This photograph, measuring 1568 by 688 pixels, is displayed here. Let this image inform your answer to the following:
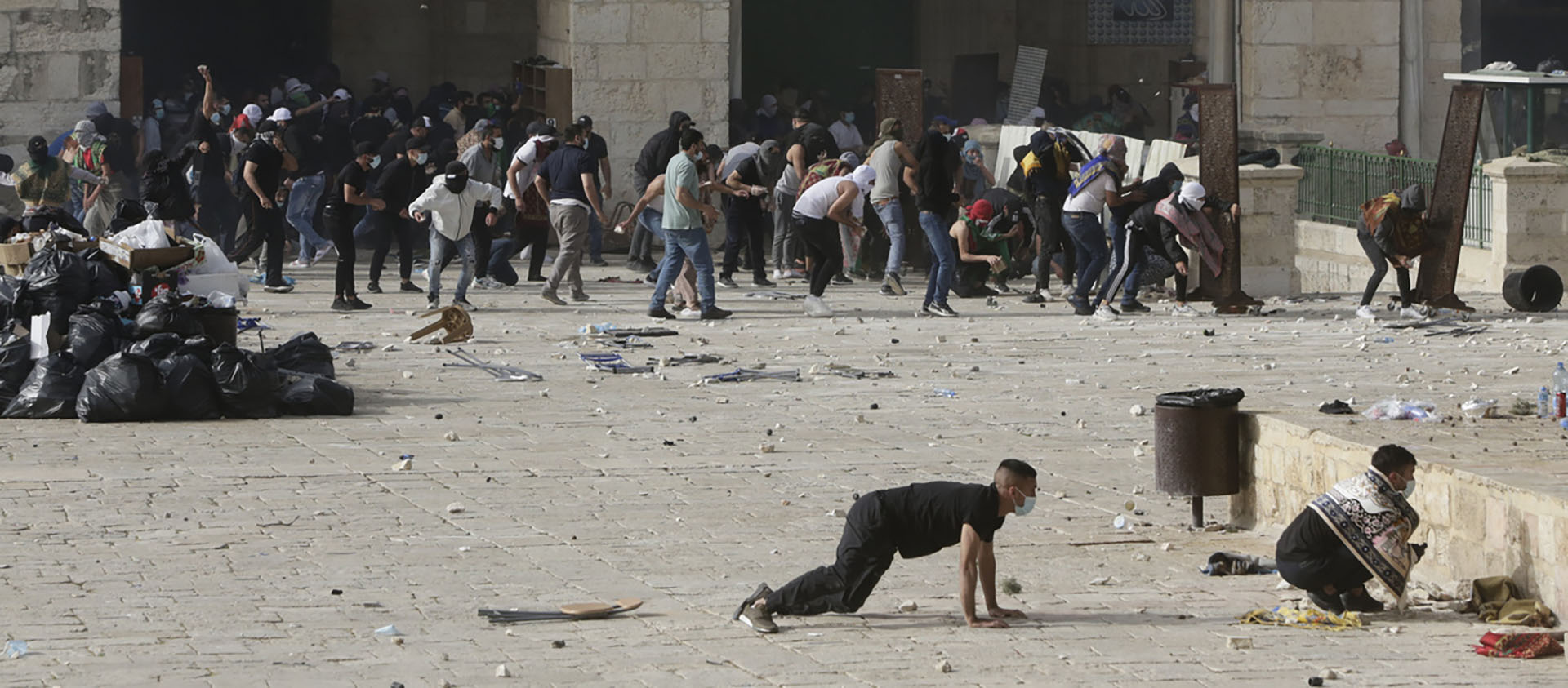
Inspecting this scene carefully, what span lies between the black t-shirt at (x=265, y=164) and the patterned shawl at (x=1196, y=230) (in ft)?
23.9

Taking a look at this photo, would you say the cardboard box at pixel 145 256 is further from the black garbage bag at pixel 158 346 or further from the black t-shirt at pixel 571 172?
the black t-shirt at pixel 571 172

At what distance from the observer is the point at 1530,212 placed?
17.5m

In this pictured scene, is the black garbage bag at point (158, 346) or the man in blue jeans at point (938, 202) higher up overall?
the man in blue jeans at point (938, 202)

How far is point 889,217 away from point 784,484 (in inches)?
306

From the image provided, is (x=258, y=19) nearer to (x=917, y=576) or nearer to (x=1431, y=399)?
(x=1431, y=399)

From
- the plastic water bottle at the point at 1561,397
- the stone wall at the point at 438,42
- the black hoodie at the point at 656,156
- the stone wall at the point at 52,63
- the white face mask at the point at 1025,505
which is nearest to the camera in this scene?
the white face mask at the point at 1025,505

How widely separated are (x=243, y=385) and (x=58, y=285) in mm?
1465

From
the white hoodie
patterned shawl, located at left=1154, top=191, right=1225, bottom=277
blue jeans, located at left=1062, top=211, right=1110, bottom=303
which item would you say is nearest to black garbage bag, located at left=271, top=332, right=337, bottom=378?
the white hoodie

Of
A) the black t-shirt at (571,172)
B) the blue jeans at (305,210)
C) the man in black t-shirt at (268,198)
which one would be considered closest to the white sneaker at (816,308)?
the black t-shirt at (571,172)

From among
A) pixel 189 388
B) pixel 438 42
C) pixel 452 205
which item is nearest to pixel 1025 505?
pixel 189 388

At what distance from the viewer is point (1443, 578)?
7891mm

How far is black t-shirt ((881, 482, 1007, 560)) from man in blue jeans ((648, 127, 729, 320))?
8.46m

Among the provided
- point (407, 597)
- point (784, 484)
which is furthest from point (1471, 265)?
point (407, 597)

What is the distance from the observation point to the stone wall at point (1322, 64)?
24.3 meters
